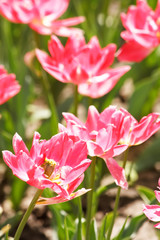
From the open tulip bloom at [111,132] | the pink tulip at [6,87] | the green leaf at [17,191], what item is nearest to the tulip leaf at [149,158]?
the green leaf at [17,191]

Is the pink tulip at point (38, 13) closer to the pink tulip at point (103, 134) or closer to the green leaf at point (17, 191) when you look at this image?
the green leaf at point (17, 191)

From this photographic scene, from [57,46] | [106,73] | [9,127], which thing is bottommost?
[9,127]

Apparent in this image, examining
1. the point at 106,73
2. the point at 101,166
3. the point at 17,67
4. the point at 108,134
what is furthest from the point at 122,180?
the point at 17,67

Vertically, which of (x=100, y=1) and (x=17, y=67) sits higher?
(x=17, y=67)

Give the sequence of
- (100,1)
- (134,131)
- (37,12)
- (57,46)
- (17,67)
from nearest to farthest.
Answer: (134,131)
(57,46)
(37,12)
(17,67)
(100,1)

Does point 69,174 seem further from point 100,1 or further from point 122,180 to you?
point 100,1

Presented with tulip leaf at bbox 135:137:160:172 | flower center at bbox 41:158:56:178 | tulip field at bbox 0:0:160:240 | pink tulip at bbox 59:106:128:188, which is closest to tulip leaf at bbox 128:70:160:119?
tulip field at bbox 0:0:160:240

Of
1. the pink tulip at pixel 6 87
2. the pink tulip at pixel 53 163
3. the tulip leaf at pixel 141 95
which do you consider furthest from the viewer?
the tulip leaf at pixel 141 95

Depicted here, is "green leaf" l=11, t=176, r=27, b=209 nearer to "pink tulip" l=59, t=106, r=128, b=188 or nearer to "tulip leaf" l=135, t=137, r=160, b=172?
"tulip leaf" l=135, t=137, r=160, b=172
